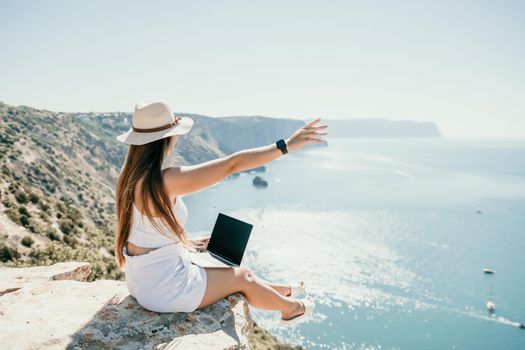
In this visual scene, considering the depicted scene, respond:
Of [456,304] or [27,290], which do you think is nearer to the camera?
[27,290]

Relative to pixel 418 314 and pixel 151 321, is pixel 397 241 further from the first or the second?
pixel 151 321

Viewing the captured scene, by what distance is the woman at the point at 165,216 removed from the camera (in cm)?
262

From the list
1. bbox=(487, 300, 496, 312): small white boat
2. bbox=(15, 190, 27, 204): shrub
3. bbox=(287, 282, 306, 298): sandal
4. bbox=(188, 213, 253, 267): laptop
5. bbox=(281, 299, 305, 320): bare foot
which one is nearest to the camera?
bbox=(188, 213, 253, 267): laptop

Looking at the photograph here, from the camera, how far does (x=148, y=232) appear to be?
2.81 meters

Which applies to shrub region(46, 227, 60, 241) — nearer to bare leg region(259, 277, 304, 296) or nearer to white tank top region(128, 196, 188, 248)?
bare leg region(259, 277, 304, 296)

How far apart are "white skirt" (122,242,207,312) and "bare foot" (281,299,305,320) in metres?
0.95

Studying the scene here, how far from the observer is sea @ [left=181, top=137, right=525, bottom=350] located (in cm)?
3581

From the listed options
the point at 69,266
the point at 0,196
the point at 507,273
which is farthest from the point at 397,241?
the point at 69,266

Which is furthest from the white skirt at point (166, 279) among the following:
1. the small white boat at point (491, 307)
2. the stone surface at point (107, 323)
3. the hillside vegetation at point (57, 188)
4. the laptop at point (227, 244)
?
the small white boat at point (491, 307)

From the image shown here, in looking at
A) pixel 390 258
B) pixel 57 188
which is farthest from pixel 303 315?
pixel 390 258

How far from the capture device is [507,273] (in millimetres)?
47188

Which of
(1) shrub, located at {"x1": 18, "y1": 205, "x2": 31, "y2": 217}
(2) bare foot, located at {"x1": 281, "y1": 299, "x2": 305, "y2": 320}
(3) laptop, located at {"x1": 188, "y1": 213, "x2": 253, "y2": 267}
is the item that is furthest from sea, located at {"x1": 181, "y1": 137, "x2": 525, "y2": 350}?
(3) laptop, located at {"x1": 188, "y1": 213, "x2": 253, "y2": 267}

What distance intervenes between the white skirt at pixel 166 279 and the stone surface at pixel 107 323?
0.16 meters

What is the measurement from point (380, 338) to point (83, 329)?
122 feet
